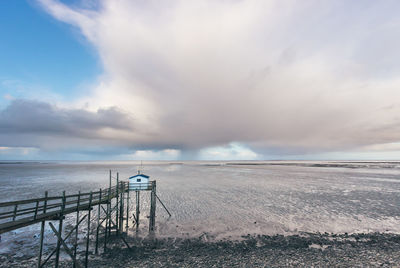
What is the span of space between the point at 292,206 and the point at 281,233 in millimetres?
12982

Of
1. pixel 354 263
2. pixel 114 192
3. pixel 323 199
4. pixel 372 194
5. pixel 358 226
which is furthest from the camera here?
pixel 372 194

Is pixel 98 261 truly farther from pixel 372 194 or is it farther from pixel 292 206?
pixel 372 194

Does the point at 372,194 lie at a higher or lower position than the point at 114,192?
lower

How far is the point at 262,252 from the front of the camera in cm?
1772

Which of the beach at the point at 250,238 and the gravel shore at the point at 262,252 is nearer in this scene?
the gravel shore at the point at 262,252

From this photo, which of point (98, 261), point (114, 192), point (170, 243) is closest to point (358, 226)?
point (170, 243)

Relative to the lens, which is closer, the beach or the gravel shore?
the gravel shore

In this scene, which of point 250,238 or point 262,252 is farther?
point 250,238

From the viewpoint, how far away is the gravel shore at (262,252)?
1587cm

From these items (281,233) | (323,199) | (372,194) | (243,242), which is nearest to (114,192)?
(243,242)

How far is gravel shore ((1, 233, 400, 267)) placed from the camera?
15867mm

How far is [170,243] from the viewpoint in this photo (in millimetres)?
19922

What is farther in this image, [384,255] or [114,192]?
[114,192]

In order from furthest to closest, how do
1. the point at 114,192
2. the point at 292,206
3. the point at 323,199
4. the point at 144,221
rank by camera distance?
1. the point at 323,199
2. the point at 292,206
3. the point at 144,221
4. the point at 114,192
